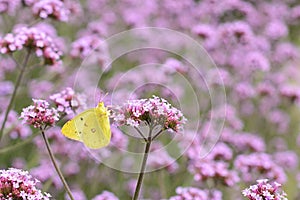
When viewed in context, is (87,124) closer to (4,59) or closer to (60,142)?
(60,142)

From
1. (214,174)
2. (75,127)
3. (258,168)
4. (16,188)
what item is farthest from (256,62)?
(16,188)

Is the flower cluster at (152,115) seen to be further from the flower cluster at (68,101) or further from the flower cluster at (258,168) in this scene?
the flower cluster at (258,168)

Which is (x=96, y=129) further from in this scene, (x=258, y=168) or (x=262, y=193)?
(x=258, y=168)

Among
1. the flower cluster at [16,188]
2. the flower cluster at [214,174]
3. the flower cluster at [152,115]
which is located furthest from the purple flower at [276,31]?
the flower cluster at [16,188]

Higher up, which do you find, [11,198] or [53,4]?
[53,4]

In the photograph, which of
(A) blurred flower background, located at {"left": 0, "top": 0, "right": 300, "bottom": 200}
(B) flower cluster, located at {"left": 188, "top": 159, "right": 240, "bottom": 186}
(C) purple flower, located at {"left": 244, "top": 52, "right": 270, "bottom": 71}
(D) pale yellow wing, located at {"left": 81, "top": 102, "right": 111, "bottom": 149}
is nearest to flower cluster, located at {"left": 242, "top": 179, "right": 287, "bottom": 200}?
(A) blurred flower background, located at {"left": 0, "top": 0, "right": 300, "bottom": 200}

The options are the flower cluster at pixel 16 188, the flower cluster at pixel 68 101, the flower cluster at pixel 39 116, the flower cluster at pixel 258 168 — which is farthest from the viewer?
the flower cluster at pixel 258 168

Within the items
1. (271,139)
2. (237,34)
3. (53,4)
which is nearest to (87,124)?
(53,4)

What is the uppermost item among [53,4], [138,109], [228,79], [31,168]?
[228,79]
